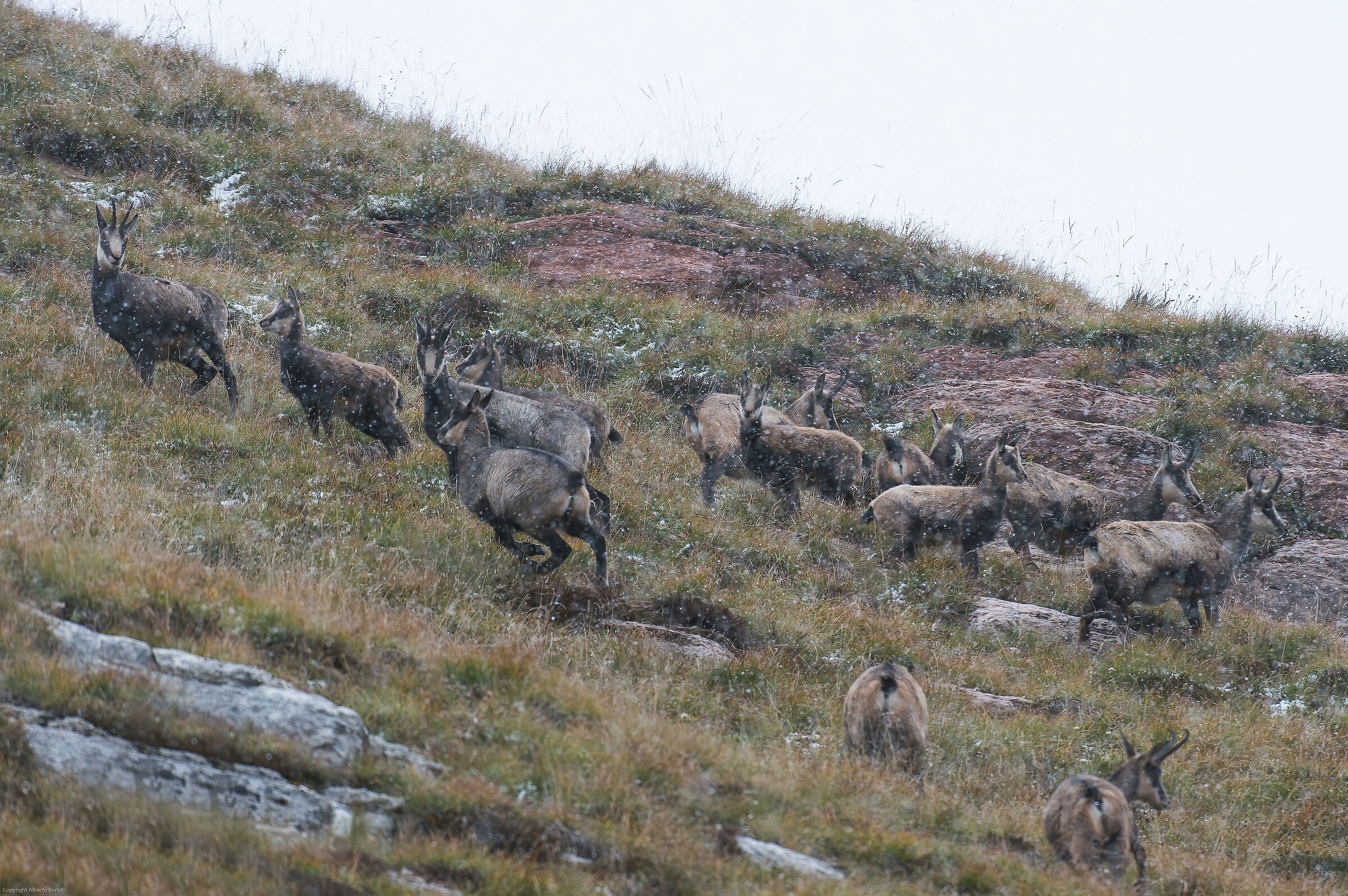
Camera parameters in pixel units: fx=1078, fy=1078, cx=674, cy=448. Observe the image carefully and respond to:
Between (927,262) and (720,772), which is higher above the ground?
(927,262)

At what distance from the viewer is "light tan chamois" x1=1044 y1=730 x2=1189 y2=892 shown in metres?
6.28

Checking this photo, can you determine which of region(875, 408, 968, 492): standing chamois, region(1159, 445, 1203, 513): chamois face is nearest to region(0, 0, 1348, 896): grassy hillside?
region(875, 408, 968, 492): standing chamois

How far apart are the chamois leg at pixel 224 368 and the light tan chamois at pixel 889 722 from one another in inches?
316

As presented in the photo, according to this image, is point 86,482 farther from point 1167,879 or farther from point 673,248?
point 673,248

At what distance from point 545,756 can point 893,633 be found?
482 centimetres

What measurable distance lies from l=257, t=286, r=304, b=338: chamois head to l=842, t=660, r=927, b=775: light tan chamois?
25.6 ft

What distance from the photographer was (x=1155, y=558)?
1077 centimetres

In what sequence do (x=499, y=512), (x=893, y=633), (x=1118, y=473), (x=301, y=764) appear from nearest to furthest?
(x=301, y=764), (x=499, y=512), (x=893, y=633), (x=1118, y=473)

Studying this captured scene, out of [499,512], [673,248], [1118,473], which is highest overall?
[673,248]

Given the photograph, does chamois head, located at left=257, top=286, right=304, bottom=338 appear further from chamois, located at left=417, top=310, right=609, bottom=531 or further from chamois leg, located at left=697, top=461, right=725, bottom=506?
chamois leg, located at left=697, top=461, right=725, bottom=506

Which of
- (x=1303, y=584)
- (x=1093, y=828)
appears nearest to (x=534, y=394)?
(x=1093, y=828)

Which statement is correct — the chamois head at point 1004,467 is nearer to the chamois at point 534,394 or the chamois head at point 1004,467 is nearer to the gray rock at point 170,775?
the chamois at point 534,394

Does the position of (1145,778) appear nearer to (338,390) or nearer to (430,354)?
(430,354)

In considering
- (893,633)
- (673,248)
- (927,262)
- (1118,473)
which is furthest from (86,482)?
(927,262)
